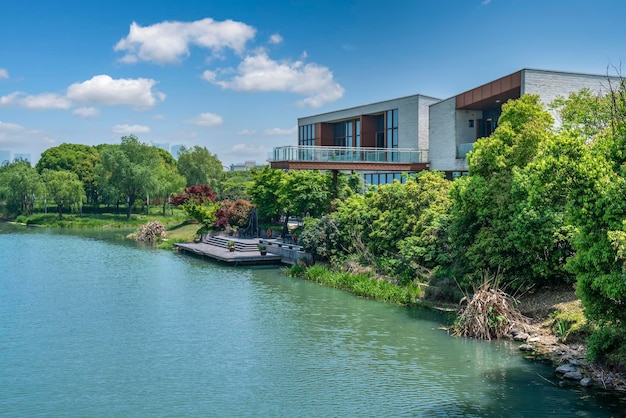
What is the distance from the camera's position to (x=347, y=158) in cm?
3347

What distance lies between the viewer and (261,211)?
39.4m

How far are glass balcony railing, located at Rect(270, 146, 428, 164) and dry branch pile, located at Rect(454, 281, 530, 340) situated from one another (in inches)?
663

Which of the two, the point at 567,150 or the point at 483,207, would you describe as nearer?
the point at 567,150

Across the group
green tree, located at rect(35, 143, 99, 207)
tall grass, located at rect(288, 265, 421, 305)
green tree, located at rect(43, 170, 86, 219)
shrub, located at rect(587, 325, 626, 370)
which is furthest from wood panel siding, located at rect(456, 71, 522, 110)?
green tree, located at rect(35, 143, 99, 207)

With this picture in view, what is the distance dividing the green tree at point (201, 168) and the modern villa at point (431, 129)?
34.5m

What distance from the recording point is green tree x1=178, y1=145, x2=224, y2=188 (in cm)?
7181

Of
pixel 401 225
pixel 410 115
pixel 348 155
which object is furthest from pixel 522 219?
pixel 410 115

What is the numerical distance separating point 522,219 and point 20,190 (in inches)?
2300

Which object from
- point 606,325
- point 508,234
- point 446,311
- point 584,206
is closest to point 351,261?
point 446,311

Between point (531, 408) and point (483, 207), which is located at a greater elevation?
point (483, 207)

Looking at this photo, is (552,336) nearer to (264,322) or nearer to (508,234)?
(508,234)

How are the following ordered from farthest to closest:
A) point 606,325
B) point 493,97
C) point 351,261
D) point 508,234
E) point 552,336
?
point 493,97
point 351,261
point 508,234
point 552,336
point 606,325

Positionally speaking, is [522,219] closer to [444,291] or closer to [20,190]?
[444,291]

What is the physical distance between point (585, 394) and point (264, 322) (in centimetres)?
1020
